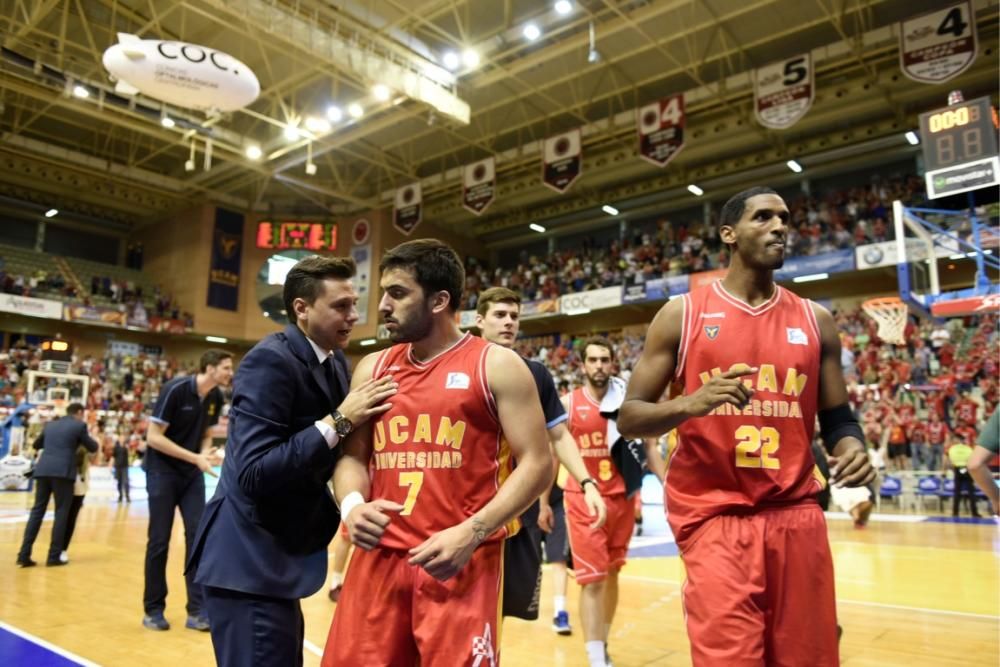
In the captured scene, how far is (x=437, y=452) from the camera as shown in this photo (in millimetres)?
2217

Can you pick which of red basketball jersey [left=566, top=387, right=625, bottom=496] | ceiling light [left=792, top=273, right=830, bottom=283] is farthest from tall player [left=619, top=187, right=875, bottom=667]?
ceiling light [left=792, top=273, right=830, bottom=283]

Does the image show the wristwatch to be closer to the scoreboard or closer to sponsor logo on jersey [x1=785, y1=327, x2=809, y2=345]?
sponsor logo on jersey [x1=785, y1=327, x2=809, y2=345]

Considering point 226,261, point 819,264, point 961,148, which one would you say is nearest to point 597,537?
point 961,148

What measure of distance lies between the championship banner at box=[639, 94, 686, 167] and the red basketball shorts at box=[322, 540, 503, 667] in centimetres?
1552

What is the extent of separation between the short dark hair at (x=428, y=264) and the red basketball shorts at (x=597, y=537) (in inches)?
97.3

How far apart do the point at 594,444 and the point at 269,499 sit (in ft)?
9.91

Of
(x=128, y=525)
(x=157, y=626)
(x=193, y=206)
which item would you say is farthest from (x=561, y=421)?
(x=193, y=206)

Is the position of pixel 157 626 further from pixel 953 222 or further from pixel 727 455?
pixel 953 222

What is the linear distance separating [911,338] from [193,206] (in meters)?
26.2

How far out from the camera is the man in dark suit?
766cm

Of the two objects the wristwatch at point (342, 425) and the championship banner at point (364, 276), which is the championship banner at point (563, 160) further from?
the wristwatch at point (342, 425)

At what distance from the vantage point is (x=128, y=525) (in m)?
11.6

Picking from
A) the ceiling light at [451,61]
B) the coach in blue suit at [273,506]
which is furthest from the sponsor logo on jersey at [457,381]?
the ceiling light at [451,61]

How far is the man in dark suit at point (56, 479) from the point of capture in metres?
7.66
